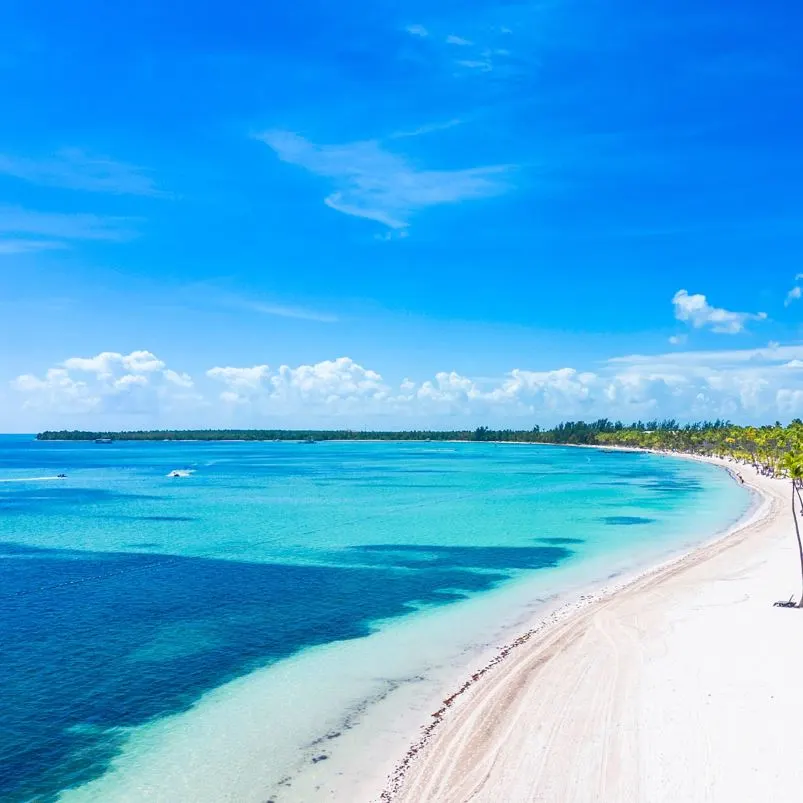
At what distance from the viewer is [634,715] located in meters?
16.8

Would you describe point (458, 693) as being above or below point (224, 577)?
above

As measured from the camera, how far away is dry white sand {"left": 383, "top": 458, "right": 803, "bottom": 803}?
540 inches

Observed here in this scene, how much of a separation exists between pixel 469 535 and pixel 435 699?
33025 millimetres

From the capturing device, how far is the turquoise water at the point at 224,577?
18.8m

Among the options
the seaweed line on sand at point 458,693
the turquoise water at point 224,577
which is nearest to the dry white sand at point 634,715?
the seaweed line on sand at point 458,693

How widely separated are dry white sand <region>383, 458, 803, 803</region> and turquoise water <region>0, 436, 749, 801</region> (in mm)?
4601

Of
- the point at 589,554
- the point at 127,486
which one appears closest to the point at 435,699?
the point at 589,554

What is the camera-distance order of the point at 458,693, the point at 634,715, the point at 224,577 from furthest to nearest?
1. the point at 224,577
2. the point at 458,693
3. the point at 634,715

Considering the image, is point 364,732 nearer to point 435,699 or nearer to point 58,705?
point 435,699

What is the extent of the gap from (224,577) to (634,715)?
2551 cm

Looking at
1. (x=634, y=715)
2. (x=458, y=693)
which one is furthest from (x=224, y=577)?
(x=634, y=715)

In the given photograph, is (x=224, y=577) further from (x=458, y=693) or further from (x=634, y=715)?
(x=634, y=715)

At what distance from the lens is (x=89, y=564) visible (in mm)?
40250

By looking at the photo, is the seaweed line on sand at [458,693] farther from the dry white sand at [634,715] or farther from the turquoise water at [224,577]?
the turquoise water at [224,577]
